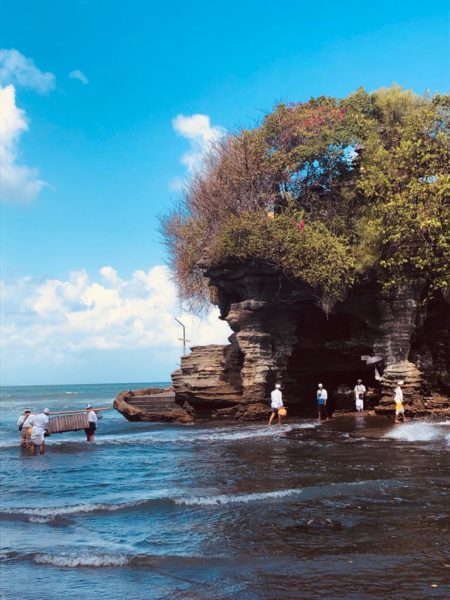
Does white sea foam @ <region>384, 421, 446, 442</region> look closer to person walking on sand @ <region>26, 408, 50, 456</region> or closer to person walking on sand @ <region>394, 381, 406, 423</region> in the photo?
person walking on sand @ <region>394, 381, 406, 423</region>

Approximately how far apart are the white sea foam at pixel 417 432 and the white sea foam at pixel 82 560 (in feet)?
46.1

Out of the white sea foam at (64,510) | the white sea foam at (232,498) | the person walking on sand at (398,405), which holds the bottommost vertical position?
the white sea foam at (64,510)

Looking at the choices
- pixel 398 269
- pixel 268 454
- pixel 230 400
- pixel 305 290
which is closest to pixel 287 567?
pixel 268 454

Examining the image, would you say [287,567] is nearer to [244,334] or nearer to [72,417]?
[72,417]

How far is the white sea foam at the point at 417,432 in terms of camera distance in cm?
2024

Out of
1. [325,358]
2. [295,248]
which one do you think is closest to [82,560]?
[295,248]

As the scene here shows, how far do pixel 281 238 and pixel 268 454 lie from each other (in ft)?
40.2

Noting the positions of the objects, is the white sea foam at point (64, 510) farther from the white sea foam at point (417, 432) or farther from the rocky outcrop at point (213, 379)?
the rocky outcrop at point (213, 379)

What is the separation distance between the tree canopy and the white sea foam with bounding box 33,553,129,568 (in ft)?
62.3

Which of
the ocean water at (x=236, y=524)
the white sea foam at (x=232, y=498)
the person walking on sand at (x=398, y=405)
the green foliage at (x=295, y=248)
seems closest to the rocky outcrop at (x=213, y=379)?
the green foliage at (x=295, y=248)

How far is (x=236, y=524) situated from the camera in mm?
10031

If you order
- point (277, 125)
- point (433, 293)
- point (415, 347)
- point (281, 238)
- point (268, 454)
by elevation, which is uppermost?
point (277, 125)

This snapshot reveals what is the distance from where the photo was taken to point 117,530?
402 inches

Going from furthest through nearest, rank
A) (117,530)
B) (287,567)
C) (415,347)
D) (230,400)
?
(230,400), (415,347), (117,530), (287,567)
